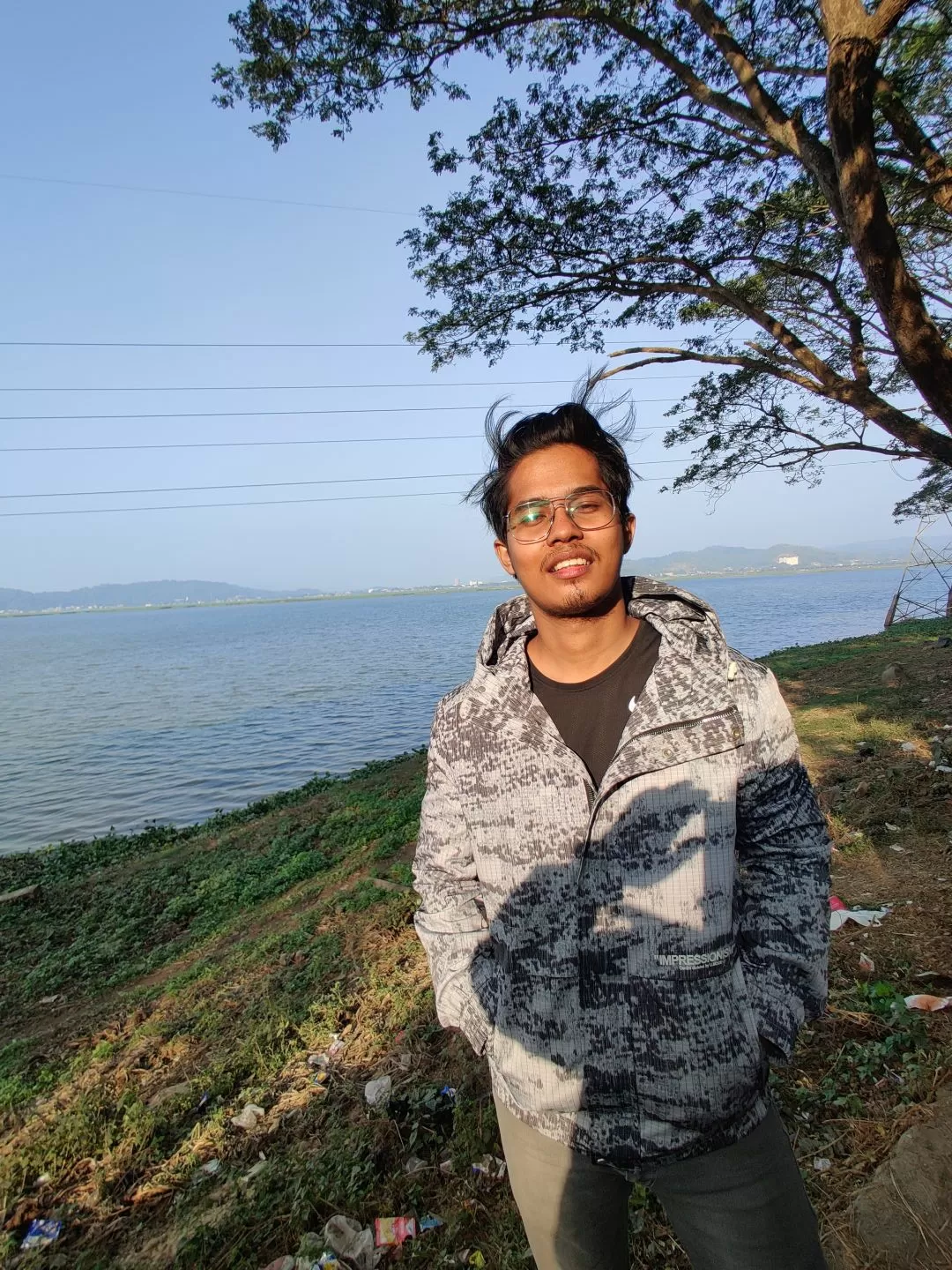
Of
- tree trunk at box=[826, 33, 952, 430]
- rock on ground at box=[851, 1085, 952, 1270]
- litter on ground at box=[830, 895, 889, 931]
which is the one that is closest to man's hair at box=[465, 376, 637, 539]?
rock on ground at box=[851, 1085, 952, 1270]

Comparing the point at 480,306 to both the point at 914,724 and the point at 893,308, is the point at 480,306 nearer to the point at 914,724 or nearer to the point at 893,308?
the point at 893,308

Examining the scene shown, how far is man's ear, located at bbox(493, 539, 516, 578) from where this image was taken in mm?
2094

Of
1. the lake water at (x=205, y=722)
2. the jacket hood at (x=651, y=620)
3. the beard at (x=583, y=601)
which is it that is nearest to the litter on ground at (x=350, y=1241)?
the jacket hood at (x=651, y=620)

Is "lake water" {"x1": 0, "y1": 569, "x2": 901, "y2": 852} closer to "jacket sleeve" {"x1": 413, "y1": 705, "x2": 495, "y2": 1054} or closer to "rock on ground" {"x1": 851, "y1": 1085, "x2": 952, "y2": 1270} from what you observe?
"jacket sleeve" {"x1": 413, "y1": 705, "x2": 495, "y2": 1054}

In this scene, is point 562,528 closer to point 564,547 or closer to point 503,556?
point 564,547

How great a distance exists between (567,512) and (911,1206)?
8.69 feet

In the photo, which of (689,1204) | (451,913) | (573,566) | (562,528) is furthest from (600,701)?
(689,1204)

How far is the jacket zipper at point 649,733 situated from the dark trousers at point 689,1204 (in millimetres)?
741

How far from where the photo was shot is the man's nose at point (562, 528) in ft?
6.07

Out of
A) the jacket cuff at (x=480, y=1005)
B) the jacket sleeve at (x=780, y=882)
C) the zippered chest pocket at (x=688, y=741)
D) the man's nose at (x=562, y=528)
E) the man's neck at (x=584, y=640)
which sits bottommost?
the jacket cuff at (x=480, y=1005)

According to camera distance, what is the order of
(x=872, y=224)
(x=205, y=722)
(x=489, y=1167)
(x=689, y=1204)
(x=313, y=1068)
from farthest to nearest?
(x=205, y=722) < (x=872, y=224) < (x=313, y=1068) < (x=489, y=1167) < (x=689, y=1204)

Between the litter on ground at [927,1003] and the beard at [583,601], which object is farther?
the litter on ground at [927,1003]

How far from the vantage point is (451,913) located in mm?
1905

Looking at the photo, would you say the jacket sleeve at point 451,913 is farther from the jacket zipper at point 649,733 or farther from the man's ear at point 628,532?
the man's ear at point 628,532
